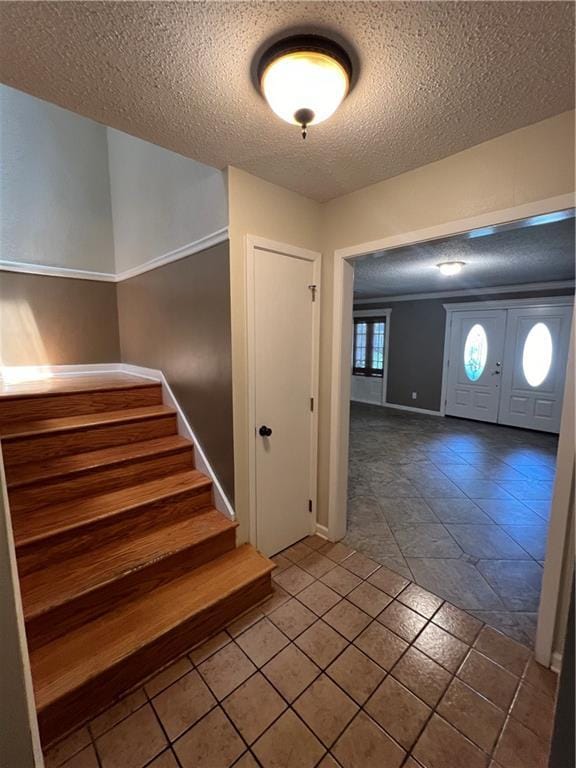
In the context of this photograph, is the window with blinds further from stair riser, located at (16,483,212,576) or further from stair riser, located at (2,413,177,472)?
stair riser, located at (16,483,212,576)

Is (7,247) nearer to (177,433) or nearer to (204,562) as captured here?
(177,433)

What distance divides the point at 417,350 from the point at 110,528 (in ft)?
21.2

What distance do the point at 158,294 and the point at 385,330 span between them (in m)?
5.80

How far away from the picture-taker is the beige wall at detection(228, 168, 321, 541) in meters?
1.90

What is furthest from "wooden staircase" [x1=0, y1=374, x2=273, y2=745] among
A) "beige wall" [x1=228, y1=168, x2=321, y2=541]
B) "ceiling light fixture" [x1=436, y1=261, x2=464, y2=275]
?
"ceiling light fixture" [x1=436, y1=261, x2=464, y2=275]

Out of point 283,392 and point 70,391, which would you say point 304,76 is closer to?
point 283,392

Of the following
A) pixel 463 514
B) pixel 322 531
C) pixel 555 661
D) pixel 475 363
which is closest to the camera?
pixel 555 661

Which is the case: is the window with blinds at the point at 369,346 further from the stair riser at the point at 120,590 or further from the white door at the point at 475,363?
the stair riser at the point at 120,590

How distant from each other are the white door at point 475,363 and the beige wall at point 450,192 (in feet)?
15.8

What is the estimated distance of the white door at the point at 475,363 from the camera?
19.1 ft

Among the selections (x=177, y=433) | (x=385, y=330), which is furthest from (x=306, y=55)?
(x=385, y=330)

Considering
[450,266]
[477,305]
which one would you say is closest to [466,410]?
[477,305]

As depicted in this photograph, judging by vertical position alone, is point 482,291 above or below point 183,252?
above

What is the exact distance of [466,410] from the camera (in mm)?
6277
